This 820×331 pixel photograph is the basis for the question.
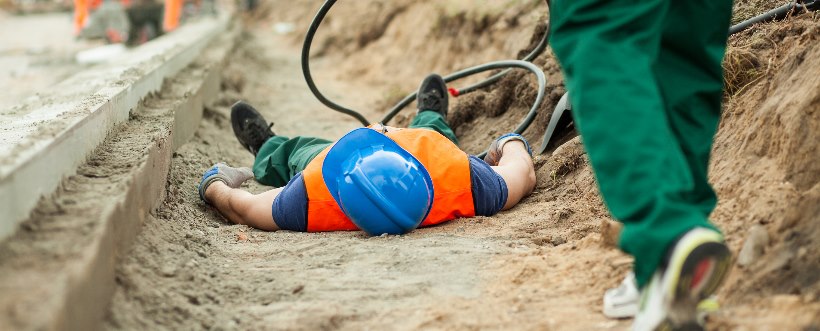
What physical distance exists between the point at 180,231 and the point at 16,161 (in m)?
0.81

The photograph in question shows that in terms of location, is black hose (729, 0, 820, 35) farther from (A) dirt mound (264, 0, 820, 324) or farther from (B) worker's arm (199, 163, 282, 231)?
(B) worker's arm (199, 163, 282, 231)

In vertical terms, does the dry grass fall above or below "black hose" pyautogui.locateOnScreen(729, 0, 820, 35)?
below

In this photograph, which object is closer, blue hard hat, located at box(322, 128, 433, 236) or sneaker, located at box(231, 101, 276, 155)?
→ blue hard hat, located at box(322, 128, 433, 236)

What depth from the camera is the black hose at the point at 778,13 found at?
2979 mm

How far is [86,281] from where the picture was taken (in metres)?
1.69

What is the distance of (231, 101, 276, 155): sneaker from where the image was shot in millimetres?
3959

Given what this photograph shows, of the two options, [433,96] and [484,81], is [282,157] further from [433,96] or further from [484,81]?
[484,81]

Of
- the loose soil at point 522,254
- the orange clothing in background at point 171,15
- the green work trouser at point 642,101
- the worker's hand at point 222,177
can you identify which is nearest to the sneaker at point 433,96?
the loose soil at point 522,254

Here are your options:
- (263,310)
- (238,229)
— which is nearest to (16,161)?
(263,310)

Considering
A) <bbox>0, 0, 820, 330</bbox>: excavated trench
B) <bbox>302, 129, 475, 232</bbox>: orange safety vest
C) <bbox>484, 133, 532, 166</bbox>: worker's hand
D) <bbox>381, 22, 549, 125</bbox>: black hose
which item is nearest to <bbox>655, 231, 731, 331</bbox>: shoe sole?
<bbox>0, 0, 820, 330</bbox>: excavated trench

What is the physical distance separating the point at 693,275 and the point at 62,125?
1.80m

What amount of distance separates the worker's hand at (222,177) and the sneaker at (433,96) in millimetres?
1079

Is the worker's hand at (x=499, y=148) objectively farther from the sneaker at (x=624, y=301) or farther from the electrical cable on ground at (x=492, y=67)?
the sneaker at (x=624, y=301)

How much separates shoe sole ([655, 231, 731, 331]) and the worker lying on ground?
4.05 ft
